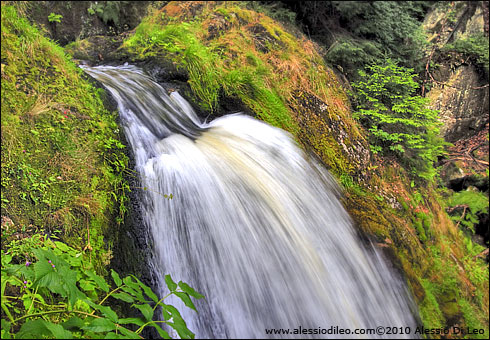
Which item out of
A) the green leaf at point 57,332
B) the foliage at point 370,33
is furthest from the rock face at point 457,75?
the green leaf at point 57,332

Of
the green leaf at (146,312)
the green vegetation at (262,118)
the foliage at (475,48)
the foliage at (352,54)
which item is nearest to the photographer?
the green leaf at (146,312)

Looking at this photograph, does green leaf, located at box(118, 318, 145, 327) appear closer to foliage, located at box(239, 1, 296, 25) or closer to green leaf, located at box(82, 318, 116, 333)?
green leaf, located at box(82, 318, 116, 333)

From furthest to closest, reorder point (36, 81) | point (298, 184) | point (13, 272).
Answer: point (298, 184) < point (36, 81) < point (13, 272)

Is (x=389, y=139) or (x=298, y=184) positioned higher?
(x=298, y=184)

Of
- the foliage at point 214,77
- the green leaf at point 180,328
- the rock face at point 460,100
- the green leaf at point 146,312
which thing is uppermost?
the foliage at point 214,77

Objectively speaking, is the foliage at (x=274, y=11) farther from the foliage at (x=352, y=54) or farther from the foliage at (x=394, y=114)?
the foliage at (x=394, y=114)

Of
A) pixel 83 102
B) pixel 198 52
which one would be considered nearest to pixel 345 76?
pixel 198 52

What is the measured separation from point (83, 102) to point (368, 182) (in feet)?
13.8

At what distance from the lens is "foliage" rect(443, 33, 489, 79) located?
8.19 meters

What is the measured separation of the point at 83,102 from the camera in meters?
3.13

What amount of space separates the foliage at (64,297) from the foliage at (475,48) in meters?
9.62

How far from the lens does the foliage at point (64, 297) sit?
4.46 ft

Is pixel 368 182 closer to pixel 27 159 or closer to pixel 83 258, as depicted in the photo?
pixel 83 258

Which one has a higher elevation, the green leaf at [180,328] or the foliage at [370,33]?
the foliage at [370,33]
